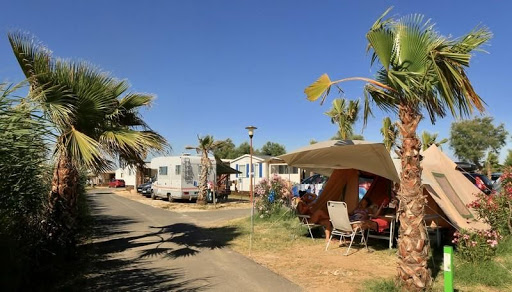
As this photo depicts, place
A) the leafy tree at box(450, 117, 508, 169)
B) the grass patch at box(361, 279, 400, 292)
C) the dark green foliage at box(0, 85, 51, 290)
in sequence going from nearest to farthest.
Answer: the dark green foliage at box(0, 85, 51, 290) → the grass patch at box(361, 279, 400, 292) → the leafy tree at box(450, 117, 508, 169)

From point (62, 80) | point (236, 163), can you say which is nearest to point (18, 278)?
point (62, 80)

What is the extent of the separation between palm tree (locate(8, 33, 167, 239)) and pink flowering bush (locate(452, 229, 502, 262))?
5608 mm

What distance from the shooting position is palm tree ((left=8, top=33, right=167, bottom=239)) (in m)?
6.54

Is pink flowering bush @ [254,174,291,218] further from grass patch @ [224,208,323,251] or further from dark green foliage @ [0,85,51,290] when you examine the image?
dark green foliage @ [0,85,51,290]

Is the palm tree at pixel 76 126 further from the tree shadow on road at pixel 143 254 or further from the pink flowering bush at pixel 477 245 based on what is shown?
the pink flowering bush at pixel 477 245

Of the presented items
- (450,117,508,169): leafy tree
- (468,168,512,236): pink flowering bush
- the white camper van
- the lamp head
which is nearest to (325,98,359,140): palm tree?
the lamp head

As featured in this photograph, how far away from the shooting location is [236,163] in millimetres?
36156

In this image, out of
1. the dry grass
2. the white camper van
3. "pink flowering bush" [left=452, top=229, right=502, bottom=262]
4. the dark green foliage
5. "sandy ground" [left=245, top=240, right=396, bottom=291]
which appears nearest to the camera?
the dark green foliage

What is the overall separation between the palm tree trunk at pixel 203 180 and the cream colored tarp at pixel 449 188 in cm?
1309

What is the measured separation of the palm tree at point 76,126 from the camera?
6.54 metres

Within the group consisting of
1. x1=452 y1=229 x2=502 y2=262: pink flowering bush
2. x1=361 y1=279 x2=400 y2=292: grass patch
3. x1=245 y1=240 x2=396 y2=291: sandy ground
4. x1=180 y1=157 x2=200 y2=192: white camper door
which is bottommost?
x1=245 y1=240 x2=396 y2=291: sandy ground

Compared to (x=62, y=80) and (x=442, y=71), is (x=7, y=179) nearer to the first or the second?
(x=62, y=80)

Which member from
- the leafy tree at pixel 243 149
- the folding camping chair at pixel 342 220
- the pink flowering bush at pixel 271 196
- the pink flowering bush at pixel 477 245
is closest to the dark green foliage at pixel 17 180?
the folding camping chair at pixel 342 220

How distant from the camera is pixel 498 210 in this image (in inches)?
295
